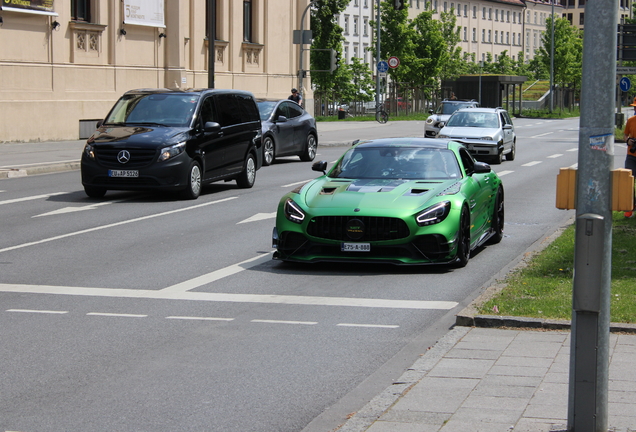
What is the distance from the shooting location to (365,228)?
10609 mm

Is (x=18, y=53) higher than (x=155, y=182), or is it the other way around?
(x=18, y=53)

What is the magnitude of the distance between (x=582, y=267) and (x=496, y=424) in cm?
93

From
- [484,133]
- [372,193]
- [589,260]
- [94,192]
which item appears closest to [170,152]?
[94,192]

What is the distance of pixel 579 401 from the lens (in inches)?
193

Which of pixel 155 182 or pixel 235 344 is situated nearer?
pixel 235 344

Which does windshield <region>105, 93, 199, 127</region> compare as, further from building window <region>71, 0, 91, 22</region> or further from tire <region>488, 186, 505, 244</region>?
building window <region>71, 0, 91, 22</region>

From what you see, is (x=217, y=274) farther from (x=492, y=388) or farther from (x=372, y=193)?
(x=492, y=388)

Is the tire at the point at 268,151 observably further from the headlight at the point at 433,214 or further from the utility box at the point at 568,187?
the utility box at the point at 568,187

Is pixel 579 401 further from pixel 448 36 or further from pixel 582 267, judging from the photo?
pixel 448 36

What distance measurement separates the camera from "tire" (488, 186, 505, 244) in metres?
13.0

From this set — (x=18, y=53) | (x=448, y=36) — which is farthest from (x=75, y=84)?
(x=448, y=36)

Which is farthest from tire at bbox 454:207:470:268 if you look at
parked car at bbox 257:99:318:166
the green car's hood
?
parked car at bbox 257:99:318:166

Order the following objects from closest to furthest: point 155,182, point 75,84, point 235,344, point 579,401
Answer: point 579,401 < point 235,344 < point 155,182 < point 75,84

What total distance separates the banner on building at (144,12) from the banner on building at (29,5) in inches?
168
